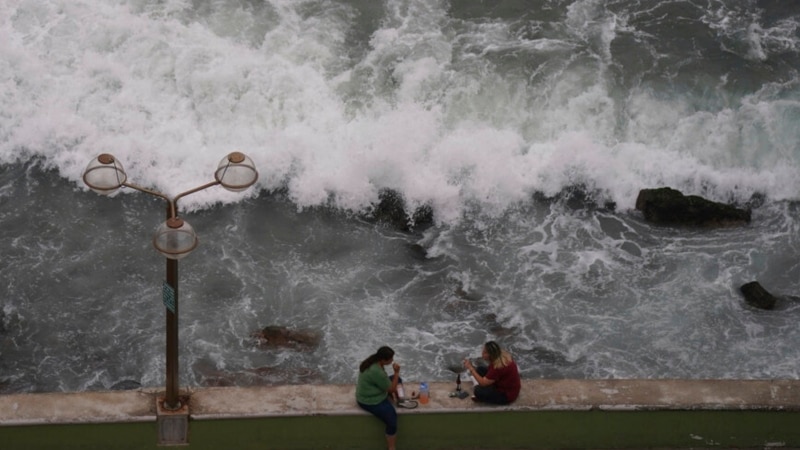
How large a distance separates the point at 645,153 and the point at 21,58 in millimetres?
12807

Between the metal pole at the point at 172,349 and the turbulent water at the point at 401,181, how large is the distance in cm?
396

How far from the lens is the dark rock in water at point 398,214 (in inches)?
922

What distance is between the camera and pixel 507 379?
16.0 metres

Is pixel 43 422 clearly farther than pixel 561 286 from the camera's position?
No

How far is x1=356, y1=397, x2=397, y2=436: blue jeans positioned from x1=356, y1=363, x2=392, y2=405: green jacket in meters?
0.06

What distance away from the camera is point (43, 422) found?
15.5m

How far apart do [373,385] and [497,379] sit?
156 centimetres

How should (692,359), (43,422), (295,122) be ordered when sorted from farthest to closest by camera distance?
(295,122) → (692,359) → (43,422)

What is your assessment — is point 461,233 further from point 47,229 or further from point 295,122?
point 47,229

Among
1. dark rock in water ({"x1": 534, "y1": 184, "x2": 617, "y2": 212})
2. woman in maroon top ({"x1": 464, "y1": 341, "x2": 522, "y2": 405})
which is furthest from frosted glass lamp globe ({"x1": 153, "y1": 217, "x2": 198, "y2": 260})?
dark rock in water ({"x1": 534, "y1": 184, "x2": 617, "y2": 212})

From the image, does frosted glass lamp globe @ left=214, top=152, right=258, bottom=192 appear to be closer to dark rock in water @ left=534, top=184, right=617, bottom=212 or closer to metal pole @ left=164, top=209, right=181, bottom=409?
metal pole @ left=164, top=209, right=181, bottom=409

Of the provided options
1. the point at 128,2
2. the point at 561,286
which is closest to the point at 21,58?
the point at 128,2

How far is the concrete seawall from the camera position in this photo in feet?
51.6

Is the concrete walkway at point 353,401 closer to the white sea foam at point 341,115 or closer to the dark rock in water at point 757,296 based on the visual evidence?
the dark rock in water at point 757,296
